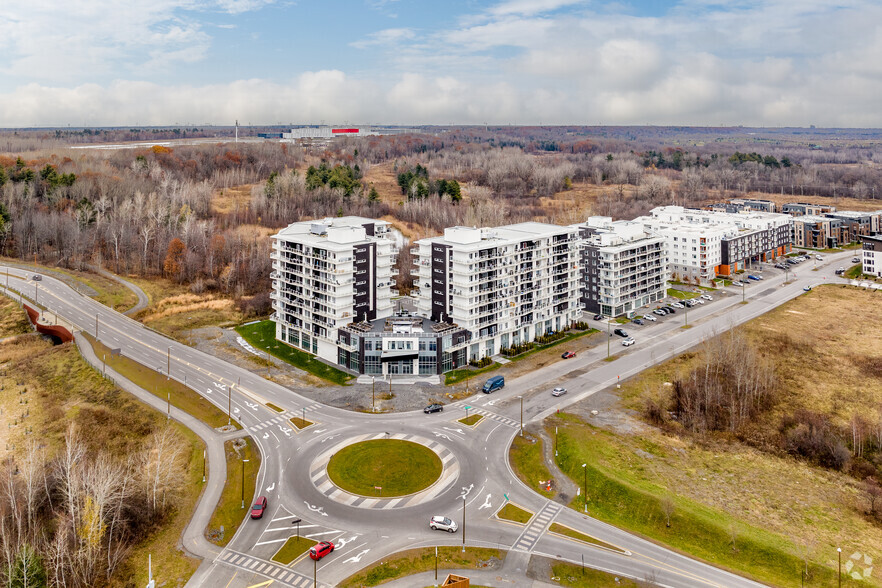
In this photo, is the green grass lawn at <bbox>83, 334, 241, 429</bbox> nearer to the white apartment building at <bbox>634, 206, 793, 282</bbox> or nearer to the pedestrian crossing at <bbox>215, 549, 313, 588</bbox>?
the pedestrian crossing at <bbox>215, 549, 313, 588</bbox>

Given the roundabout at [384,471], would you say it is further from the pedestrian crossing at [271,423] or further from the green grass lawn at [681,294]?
the green grass lawn at [681,294]

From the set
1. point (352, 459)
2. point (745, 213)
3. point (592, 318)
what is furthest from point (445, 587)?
point (745, 213)

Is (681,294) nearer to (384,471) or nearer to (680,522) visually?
(680,522)

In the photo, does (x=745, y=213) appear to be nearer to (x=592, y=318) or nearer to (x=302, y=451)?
(x=592, y=318)

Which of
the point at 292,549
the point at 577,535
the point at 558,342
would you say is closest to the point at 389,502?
the point at 292,549

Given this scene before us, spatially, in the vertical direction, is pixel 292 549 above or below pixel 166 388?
below

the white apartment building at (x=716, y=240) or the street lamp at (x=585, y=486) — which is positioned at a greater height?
the white apartment building at (x=716, y=240)

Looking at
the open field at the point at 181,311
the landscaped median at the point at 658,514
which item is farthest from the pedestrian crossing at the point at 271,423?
the open field at the point at 181,311
